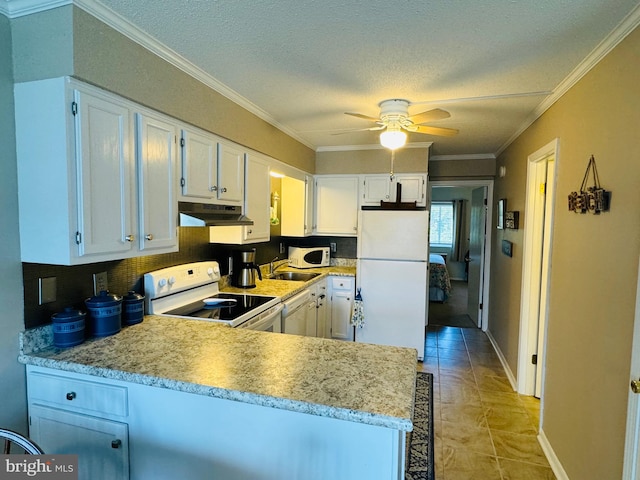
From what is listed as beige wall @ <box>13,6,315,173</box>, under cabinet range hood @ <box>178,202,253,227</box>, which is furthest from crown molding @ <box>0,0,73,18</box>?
under cabinet range hood @ <box>178,202,253,227</box>

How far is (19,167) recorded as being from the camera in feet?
5.08

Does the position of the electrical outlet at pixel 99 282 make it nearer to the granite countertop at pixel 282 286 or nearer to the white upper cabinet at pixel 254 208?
the white upper cabinet at pixel 254 208

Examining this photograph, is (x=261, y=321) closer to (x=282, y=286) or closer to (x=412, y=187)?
(x=282, y=286)

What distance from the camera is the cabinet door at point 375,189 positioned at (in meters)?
4.17

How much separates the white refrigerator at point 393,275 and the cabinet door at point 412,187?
0.45 metres

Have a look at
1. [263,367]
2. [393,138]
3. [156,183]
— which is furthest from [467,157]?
[263,367]

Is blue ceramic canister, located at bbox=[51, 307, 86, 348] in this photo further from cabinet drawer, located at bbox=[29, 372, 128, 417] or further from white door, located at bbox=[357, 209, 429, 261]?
white door, located at bbox=[357, 209, 429, 261]

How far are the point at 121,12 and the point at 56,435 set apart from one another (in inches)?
75.6

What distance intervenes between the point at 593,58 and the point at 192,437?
2.65m

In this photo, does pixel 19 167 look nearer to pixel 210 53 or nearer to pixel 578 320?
pixel 210 53

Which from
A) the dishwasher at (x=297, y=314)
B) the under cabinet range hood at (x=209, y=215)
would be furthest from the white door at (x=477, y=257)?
the under cabinet range hood at (x=209, y=215)

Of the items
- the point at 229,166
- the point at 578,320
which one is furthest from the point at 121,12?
the point at 578,320

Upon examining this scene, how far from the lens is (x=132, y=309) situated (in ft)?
6.59

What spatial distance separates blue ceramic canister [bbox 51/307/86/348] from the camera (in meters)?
1.63
